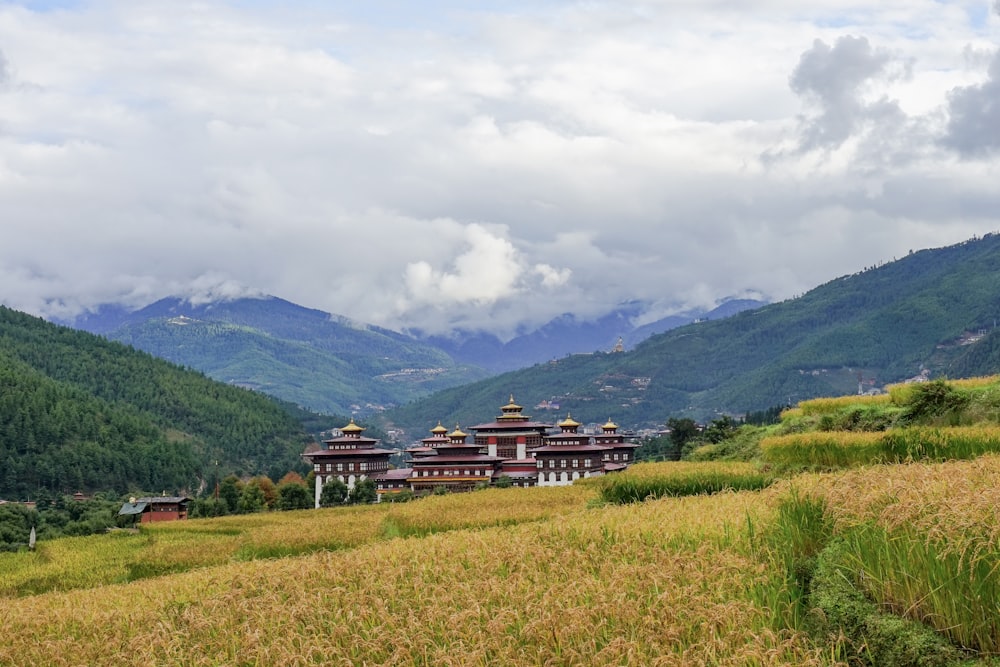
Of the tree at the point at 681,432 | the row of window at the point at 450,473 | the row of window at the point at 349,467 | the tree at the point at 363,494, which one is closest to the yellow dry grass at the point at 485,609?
the tree at the point at 363,494

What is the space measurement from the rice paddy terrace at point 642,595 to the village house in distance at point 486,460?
5963cm

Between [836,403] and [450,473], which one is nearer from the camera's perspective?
[836,403]

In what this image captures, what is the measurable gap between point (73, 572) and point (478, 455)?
5519 centimetres

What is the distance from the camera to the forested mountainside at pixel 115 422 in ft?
365

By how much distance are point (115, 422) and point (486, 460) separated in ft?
238

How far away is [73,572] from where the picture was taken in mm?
28031

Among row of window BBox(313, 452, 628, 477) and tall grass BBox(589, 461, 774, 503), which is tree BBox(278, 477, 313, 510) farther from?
tall grass BBox(589, 461, 774, 503)

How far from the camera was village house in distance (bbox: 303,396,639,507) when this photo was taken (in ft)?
257

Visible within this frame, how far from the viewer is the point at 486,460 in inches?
3108

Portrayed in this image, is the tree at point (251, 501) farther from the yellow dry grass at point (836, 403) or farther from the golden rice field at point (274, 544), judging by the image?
the yellow dry grass at point (836, 403)

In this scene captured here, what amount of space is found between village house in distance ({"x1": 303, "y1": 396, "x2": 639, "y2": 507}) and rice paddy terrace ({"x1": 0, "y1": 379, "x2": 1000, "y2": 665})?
5963cm

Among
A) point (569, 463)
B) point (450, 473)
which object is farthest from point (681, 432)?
point (450, 473)

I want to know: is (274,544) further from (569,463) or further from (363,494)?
(569,463)

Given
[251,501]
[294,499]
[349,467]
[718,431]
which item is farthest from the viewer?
[349,467]
